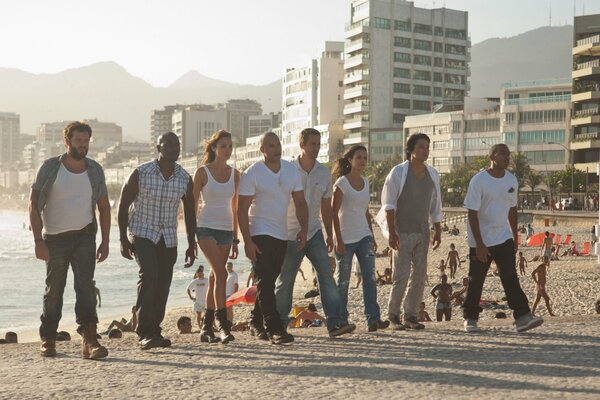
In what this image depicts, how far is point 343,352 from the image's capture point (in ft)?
29.2

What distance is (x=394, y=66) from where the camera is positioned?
134375 millimetres

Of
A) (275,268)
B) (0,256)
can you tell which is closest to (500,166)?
(275,268)

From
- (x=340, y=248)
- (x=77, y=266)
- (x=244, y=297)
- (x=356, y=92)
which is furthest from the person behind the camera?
(x=356, y=92)

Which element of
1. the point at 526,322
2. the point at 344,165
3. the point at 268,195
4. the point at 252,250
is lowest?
the point at 526,322

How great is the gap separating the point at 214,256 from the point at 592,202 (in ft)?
244

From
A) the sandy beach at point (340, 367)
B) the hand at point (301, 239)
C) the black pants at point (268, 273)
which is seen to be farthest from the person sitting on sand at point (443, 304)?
the black pants at point (268, 273)

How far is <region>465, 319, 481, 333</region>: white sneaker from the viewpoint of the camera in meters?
10.2

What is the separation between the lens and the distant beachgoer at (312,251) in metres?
9.86

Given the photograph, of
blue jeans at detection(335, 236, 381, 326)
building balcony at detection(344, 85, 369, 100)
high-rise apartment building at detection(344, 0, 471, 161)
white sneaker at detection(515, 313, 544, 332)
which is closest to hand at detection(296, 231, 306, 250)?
blue jeans at detection(335, 236, 381, 326)

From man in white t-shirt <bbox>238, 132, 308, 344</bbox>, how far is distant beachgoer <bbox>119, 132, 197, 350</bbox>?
529 millimetres

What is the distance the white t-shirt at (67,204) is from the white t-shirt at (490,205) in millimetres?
3579

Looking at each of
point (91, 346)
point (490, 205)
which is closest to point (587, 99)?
point (490, 205)

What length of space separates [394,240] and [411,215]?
13.2 inches

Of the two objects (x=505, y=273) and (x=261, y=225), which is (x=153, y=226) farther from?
(x=505, y=273)
